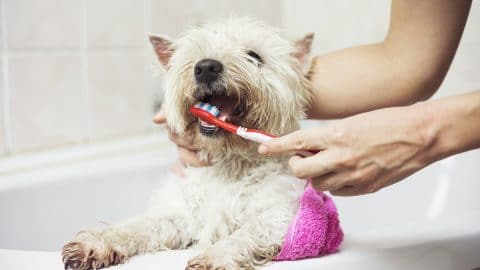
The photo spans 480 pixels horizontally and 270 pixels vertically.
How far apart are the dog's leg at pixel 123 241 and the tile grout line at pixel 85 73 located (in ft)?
2.27

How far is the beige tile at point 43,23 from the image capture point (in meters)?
1.40

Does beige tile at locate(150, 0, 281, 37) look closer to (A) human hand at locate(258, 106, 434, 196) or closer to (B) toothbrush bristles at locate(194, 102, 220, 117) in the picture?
(B) toothbrush bristles at locate(194, 102, 220, 117)

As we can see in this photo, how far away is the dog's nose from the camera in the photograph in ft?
2.89

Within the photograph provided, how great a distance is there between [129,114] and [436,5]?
3.13ft

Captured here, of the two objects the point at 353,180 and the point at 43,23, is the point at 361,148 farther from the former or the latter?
the point at 43,23

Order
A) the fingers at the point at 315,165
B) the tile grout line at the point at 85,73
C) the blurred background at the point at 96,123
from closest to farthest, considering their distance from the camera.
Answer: the fingers at the point at 315,165 < the blurred background at the point at 96,123 < the tile grout line at the point at 85,73

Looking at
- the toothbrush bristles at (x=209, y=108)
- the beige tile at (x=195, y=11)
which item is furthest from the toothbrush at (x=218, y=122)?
Answer: the beige tile at (x=195, y=11)

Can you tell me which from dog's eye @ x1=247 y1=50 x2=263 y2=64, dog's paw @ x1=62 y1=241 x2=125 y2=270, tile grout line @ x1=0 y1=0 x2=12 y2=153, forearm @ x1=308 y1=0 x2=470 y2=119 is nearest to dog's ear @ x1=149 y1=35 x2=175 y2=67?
dog's eye @ x1=247 y1=50 x2=263 y2=64

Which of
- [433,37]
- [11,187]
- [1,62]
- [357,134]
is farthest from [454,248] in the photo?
[1,62]

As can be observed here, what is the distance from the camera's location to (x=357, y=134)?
0.75m

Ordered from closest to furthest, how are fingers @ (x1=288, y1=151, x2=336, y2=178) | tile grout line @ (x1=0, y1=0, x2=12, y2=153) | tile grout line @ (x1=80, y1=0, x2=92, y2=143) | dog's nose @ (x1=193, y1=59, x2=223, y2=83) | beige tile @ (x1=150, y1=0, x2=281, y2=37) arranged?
fingers @ (x1=288, y1=151, x2=336, y2=178), dog's nose @ (x1=193, y1=59, x2=223, y2=83), tile grout line @ (x1=0, y1=0, x2=12, y2=153), tile grout line @ (x1=80, y1=0, x2=92, y2=143), beige tile @ (x1=150, y1=0, x2=281, y2=37)

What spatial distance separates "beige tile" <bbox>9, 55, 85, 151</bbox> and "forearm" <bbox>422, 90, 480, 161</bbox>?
1.00 m

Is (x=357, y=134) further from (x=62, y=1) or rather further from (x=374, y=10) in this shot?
(x=374, y=10)

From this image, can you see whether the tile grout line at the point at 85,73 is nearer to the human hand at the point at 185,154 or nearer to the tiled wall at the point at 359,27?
the human hand at the point at 185,154
